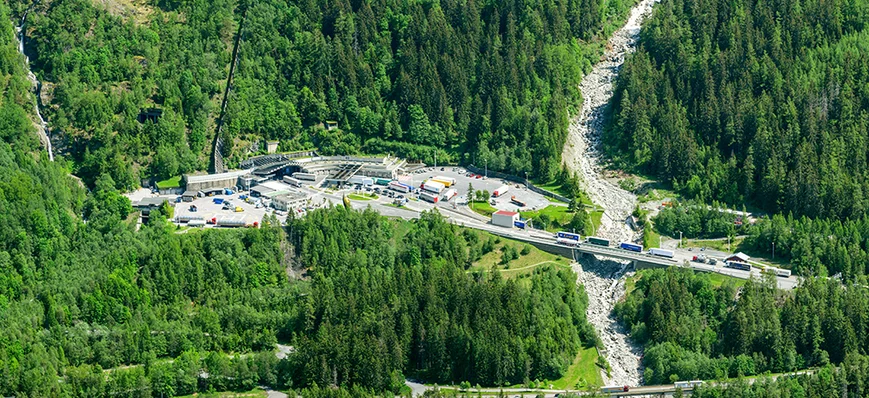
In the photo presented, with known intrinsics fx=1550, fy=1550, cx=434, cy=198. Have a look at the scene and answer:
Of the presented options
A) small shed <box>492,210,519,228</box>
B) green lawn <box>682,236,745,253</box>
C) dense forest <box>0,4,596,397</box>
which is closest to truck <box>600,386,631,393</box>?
dense forest <box>0,4,596,397</box>

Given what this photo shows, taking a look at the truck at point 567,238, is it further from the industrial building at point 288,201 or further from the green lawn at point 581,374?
the industrial building at point 288,201

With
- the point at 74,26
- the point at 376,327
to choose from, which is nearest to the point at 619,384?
the point at 376,327

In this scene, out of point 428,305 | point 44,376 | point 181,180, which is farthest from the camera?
point 181,180

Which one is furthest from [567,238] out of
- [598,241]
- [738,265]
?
[738,265]

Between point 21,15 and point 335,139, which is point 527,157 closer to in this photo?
point 335,139

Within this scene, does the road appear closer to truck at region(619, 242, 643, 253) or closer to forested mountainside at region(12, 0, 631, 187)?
truck at region(619, 242, 643, 253)

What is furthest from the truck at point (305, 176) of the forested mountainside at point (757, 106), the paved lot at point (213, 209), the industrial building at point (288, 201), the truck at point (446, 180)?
the forested mountainside at point (757, 106)
